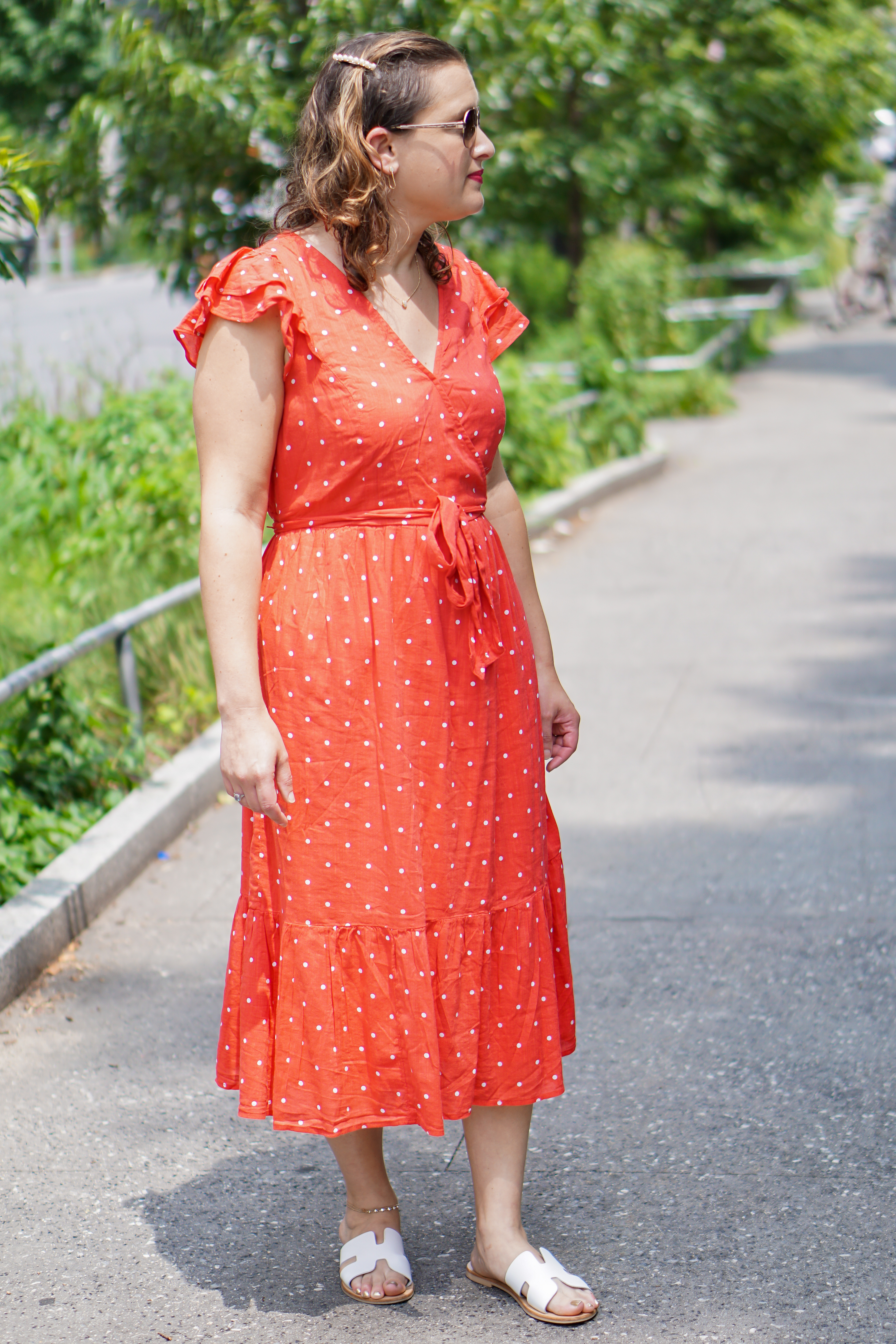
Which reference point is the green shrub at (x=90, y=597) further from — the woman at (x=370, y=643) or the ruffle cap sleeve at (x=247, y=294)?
the ruffle cap sleeve at (x=247, y=294)

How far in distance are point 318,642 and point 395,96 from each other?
85 centimetres

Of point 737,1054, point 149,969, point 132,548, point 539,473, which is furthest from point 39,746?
point 539,473

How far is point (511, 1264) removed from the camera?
2.64m

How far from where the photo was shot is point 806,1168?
10.1ft

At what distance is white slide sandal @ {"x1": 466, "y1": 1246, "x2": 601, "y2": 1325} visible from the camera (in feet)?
8.50

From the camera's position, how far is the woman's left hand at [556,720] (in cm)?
285

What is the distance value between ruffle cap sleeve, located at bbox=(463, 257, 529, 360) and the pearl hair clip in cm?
44

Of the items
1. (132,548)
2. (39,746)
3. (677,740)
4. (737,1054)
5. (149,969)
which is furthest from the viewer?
(132,548)

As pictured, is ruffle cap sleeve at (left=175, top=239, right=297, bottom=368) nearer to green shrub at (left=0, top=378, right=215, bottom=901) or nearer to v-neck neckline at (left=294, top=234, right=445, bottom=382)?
v-neck neckline at (left=294, top=234, right=445, bottom=382)

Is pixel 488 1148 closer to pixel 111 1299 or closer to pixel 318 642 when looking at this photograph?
pixel 111 1299

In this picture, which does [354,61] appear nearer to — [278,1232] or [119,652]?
[278,1232]

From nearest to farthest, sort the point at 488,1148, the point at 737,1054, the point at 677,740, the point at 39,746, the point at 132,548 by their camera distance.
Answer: the point at 488,1148 < the point at 737,1054 < the point at 39,746 < the point at 677,740 < the point at 132,548

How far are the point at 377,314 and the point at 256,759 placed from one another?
73cm

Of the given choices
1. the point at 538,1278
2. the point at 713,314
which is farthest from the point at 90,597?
the point at 713,314
